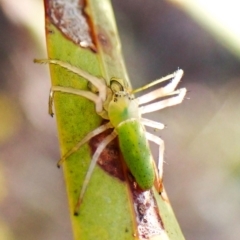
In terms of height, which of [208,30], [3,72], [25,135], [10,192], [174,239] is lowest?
[10,192]

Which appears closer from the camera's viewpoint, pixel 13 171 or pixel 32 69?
pixel 13 171

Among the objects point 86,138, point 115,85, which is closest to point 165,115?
point 115,85

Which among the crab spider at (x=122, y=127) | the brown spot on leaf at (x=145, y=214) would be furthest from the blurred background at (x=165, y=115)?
the brown spot on leaf at (x=145, y=214)

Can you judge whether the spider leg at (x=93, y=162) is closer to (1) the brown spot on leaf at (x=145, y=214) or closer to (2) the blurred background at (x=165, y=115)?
(1) the brown spot on leaf at (x=145, y=214)

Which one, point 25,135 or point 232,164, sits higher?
point 232,164

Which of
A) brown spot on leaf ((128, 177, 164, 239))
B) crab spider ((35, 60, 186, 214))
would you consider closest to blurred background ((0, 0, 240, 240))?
crab spider ((35, 60, 186, 214))

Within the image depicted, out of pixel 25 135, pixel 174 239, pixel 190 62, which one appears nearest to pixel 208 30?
pixel 190 62

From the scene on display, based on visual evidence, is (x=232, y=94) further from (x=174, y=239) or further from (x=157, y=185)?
(x=174, y=239)
